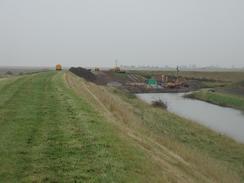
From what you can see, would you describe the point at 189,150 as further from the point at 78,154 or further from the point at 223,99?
the point at 223,99

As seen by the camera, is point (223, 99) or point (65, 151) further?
point (223, 99)

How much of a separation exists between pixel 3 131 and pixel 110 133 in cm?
304

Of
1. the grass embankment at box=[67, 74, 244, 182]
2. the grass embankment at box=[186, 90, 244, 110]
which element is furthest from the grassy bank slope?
the grass embankment at box=[186, 90, 244, 110]

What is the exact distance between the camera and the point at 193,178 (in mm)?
9258

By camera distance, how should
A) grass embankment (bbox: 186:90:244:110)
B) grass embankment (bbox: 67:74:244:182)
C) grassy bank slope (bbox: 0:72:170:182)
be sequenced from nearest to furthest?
grassy bank slope (bbox: 0:72:170:182)
grass embankment (bbox: 67:74:244:182)
grass embankment (bbox: 186:90:244:110)

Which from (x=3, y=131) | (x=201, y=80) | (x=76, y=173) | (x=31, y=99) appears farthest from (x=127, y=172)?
(x=201, y=80)

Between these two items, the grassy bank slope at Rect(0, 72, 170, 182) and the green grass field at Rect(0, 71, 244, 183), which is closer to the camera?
the grassy bank slope at Rect(0, 72, 170, 182)

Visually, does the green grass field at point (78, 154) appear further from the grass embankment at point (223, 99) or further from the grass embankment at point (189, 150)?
the grass embankment at point (223, 99)

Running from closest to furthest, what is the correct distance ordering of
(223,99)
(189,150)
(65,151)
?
(65,151), (189,150), (223,99)

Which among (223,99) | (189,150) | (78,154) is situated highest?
(78,154)

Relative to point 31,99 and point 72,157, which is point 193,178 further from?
point 31,99

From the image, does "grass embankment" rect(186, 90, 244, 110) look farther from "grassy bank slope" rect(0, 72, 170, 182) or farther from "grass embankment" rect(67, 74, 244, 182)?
"grassy bank slope" rect(0, 72, 170, 182)

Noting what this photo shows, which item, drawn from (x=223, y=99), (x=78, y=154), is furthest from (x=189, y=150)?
(x=223, y=99)

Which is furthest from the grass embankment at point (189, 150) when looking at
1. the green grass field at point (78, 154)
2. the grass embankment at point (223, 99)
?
the grass embankment at point (223, 99)
